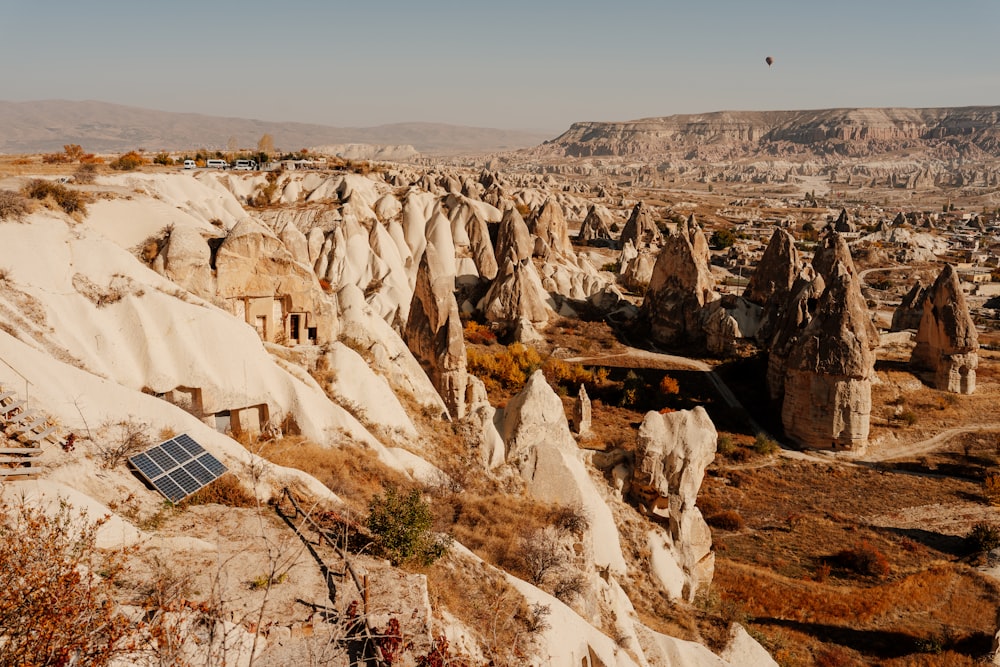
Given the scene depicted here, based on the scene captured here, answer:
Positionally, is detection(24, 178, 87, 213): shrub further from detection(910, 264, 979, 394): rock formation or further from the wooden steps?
detection(910, 264, 979, 394): rock formation

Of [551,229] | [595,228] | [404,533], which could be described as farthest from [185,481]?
[595,228]

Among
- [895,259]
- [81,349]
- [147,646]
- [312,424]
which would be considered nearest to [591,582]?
[312,424]

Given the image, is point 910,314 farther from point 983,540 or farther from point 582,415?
point 582,415

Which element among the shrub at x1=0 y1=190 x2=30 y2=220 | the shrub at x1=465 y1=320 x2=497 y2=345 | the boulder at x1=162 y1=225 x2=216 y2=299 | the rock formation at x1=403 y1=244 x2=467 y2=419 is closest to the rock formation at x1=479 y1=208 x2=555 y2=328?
the shrub at x1=465 y1=320 x2=497 y2=345

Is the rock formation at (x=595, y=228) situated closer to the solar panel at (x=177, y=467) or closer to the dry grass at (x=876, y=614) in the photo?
the dry grass at (x=876, y=614)

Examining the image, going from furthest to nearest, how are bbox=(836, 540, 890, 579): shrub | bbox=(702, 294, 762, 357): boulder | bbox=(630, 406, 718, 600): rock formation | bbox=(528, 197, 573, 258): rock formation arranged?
1. bbox=(528, 197, 573, 258): rock formation
2. bbox=(702, 294, 762, 357): boulder
3. bbox=(836, 540, 890, 579): shrub
4. bbox=(630, 406, 718, 600): rock formation

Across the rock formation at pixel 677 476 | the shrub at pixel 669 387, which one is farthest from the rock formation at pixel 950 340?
the rock formation at pixel 677 476

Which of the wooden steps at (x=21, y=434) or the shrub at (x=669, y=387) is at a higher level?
the wooden steps at (x=21, y=434)

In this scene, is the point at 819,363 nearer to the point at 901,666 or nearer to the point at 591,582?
the point at 901,666
